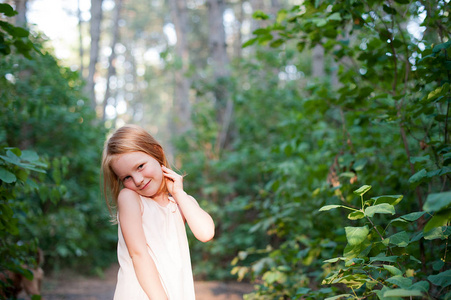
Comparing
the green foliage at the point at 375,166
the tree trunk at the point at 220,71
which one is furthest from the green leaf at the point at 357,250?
the tree trunk at the point at 220,71

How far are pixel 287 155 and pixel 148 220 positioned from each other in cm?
232

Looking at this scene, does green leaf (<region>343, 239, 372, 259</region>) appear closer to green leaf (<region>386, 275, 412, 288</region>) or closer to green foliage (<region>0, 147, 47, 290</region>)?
green leaf (<region>386, 275, 412, 288</region>)

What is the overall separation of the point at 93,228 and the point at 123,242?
6319 millimetres

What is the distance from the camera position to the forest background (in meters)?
2.05

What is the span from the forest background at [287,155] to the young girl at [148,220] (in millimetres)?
491

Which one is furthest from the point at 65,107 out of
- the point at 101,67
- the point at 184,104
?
the point at 101,67

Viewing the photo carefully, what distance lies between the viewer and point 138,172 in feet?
6.35

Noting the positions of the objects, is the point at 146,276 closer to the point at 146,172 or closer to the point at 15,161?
the point at 146,172

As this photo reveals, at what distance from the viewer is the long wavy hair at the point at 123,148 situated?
1.97 m

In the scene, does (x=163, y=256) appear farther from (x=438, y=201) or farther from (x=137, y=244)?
(x=438, y=201)

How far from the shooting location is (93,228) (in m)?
7.71

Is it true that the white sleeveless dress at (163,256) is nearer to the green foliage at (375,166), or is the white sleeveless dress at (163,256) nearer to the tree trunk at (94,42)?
the green foliage at (375,166)

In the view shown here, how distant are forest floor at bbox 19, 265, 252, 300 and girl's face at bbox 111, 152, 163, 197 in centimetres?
347

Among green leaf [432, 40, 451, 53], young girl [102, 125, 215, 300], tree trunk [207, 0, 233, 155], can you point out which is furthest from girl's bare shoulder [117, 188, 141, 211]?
tree trunk [207, 0, 233, 155]
